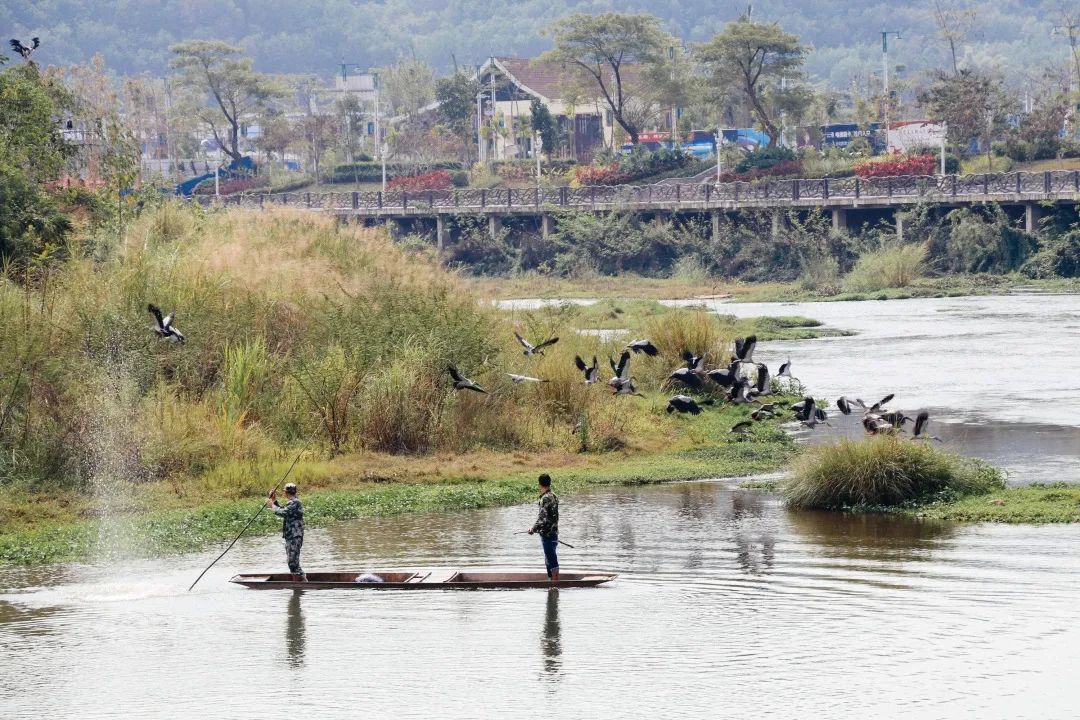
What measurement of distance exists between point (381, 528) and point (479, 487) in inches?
124

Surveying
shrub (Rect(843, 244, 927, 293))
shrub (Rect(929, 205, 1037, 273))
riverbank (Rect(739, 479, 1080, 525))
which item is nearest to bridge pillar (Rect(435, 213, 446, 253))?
shrub (Rect(843, 244, 927, 293))

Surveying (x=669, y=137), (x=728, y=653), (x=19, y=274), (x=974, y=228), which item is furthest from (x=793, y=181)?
(x=728, y=653)

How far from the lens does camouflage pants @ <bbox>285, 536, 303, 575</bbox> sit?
2092 cm

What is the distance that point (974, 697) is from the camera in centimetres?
1588

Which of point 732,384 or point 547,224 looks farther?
point 547,224

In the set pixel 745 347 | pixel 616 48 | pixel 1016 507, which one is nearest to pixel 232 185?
pixel 616 48

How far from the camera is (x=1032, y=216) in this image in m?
76.6

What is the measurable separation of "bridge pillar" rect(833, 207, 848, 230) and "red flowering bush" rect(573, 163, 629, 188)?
875 inches

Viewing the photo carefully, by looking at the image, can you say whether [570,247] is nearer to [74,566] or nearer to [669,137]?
[669,137]

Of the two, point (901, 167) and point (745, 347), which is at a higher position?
point (901, 167)

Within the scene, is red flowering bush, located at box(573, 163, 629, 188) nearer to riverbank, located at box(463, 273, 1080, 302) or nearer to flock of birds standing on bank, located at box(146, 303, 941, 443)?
riverbank, located at box(463, 273, 1080, 302)

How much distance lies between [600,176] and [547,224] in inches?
498

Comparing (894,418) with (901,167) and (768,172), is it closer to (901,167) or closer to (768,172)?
(901,167)

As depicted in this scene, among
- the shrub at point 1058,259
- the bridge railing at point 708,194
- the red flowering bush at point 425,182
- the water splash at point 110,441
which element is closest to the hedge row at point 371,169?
the red flowering bush at point 425,182
